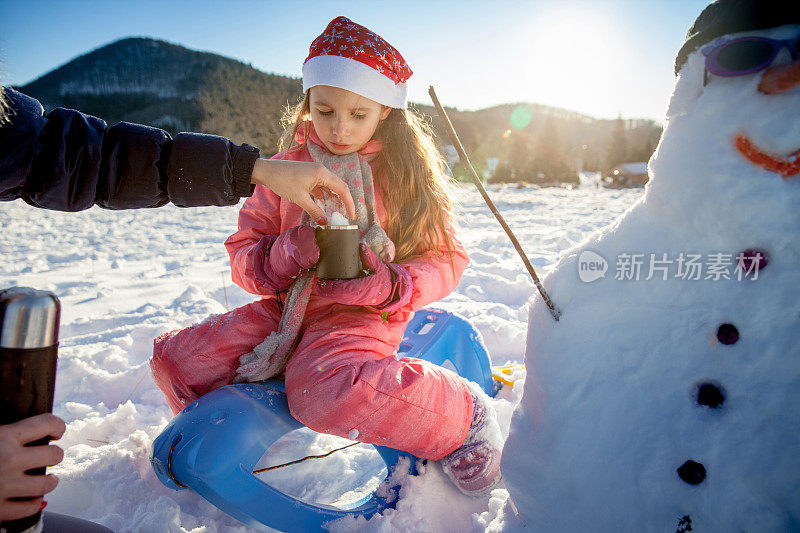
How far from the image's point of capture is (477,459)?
134 centimetres

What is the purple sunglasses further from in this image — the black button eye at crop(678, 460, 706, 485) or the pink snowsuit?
the pink snowsuit

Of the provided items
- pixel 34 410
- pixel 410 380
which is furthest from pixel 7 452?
pixel 410 380

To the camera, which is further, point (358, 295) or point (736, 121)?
point (358, 295)

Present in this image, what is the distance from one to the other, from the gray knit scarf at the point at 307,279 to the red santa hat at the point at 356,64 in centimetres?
24

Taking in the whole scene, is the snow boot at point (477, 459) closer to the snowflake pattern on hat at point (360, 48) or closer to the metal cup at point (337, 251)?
the metal cup at point (337, 251)

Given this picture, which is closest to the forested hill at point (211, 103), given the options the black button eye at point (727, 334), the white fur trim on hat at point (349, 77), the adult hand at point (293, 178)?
the white fur trim on hat at point (349, 77)

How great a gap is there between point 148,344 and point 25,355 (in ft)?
6.34

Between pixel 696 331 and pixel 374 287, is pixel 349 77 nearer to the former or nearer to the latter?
pixel 374 287

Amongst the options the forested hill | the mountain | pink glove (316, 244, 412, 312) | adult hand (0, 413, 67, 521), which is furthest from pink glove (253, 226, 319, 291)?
the mountain

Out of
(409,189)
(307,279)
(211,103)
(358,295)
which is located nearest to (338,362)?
(358,295)

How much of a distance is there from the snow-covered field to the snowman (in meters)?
0.53

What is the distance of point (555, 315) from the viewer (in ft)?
2.87

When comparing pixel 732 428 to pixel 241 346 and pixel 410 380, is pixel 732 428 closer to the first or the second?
pixel 410 380

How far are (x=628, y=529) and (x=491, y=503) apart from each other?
0.52 meters
